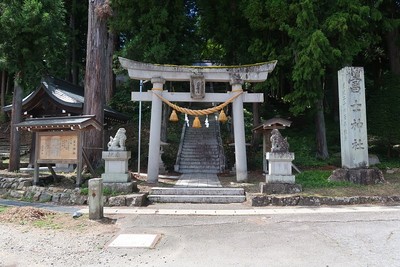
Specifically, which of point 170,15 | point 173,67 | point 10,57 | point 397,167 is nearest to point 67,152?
point 173,67

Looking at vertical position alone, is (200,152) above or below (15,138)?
below

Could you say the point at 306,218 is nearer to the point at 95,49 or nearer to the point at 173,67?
the point at 173,67

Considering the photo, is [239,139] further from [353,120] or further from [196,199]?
[353,120]

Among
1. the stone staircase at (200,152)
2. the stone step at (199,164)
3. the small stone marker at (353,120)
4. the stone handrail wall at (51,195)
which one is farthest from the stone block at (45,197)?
the small stone marker at (353,120)

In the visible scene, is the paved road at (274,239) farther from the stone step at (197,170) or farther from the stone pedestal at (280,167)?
the stone step at (197,170)

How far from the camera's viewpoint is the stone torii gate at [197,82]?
12898mm

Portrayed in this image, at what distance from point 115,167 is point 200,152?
29.1 ft

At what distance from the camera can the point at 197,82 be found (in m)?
13.1

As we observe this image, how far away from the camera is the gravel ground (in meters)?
5.27

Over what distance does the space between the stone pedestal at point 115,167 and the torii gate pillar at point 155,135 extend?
6.35 feet

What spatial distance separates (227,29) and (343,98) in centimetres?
853

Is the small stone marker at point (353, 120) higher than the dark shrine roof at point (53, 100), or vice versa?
the dark shrine roof at point (53, 100)

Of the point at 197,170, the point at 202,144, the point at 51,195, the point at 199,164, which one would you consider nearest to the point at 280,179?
the point at 51,195

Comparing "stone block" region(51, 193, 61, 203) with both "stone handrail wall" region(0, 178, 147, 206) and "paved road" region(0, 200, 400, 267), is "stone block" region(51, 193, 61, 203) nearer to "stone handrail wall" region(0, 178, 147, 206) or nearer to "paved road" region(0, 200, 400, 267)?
"stone handrail wall" region(0, 178, 147, 206)
